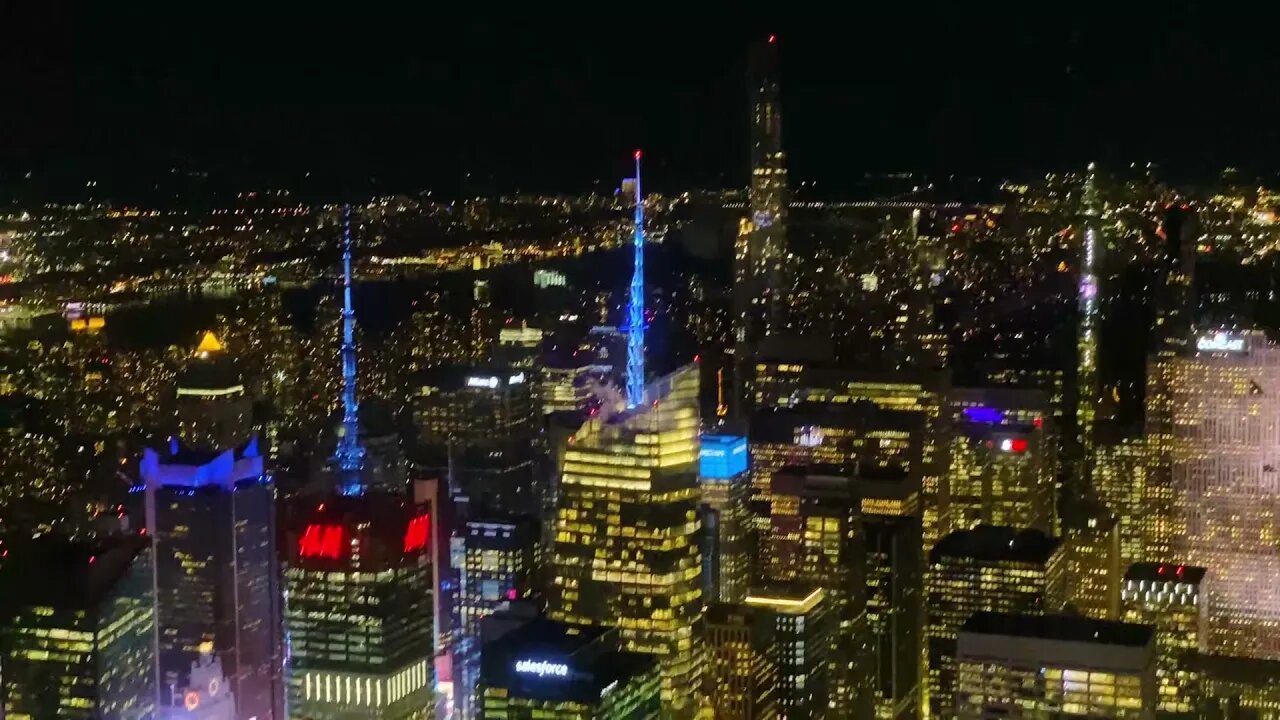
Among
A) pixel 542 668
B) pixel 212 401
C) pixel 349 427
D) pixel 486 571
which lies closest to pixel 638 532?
pixel 486 571

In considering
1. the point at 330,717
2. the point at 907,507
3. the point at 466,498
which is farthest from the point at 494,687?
the point at 907,507

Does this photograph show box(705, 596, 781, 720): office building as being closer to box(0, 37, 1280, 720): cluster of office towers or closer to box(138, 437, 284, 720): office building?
box(0, 37, 1280, 720): cluster of office towers

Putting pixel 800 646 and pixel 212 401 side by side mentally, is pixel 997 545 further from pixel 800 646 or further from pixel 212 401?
pixel 212 401

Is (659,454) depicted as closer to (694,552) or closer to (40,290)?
(694,552)

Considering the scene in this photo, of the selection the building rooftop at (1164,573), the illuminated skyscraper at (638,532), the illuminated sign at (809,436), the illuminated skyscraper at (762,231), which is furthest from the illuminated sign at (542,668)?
the illuminated sign at (809,436)

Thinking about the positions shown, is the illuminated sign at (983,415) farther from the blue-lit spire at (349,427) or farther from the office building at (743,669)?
the blue-lit spire at (349,427)
